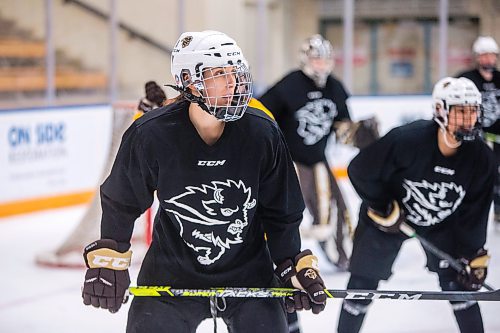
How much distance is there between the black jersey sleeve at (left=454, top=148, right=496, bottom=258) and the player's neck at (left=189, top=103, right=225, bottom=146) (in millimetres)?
1117

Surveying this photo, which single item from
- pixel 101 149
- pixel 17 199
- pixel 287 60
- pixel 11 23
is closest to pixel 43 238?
pixel 17 199

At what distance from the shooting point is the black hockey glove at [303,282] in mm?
2242

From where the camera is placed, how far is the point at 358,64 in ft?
30.0

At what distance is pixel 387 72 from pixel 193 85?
23.4ft

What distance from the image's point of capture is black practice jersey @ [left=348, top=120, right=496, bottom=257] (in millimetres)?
3055

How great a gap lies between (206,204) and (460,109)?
3.57 ft

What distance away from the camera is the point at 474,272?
3.00 metres

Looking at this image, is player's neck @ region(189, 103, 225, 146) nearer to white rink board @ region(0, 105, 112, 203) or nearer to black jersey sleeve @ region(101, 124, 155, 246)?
black jersey sleeve @ region(101, 124, 155, 246)

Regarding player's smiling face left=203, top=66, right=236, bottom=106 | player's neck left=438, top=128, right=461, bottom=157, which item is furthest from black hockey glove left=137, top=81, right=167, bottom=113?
player's smiling face left=203, top=66, right=236, bottom=106

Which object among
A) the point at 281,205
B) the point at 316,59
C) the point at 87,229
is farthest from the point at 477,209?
the point at 87,229

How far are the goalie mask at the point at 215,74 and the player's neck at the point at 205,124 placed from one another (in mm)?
41

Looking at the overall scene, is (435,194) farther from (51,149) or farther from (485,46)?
(51,149)

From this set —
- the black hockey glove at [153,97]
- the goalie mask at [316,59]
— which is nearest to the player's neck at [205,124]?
the black hockey glove at [153,97]

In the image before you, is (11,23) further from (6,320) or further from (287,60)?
(6,320)
